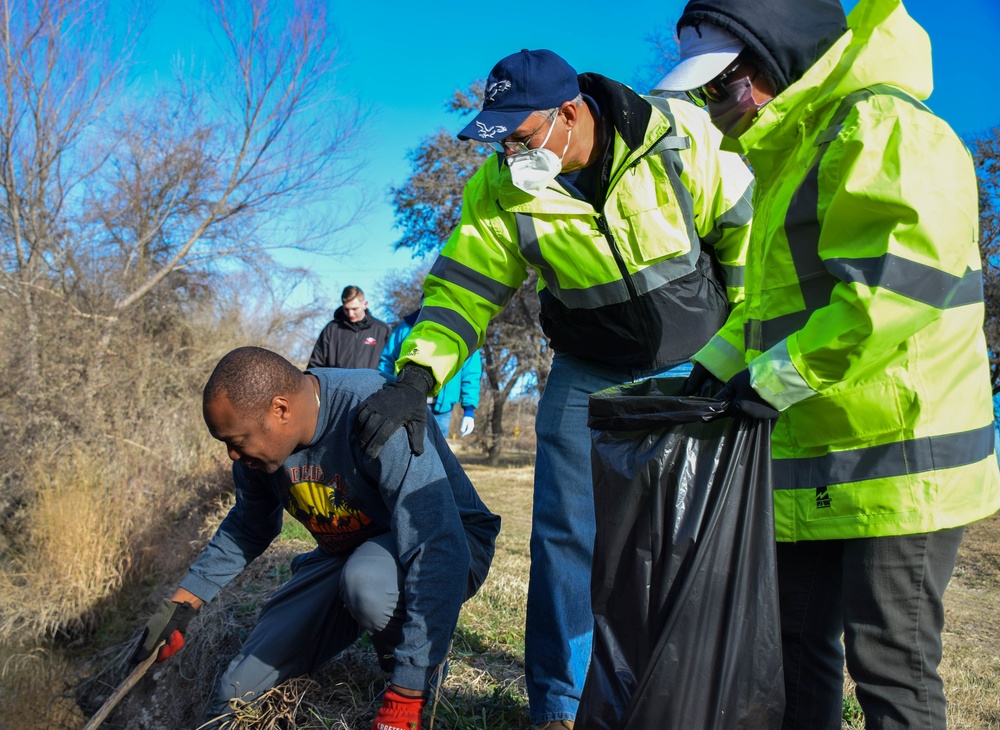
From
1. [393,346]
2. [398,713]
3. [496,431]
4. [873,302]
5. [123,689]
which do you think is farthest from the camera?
[496,431]

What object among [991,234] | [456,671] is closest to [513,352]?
[991,234]

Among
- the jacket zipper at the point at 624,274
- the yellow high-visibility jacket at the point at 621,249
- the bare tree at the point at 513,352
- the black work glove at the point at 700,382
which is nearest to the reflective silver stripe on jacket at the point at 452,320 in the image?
the yellow high-visibility jacket at the point at 621,249

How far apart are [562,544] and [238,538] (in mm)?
1309

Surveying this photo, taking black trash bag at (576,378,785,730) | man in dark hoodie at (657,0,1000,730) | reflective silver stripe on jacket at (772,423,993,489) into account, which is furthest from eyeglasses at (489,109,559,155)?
reflective silver stripe on jacket at (772,423,993,489)

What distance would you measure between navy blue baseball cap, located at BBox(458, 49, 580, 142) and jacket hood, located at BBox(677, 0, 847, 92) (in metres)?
0.74

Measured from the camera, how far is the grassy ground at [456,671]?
2.74 meters

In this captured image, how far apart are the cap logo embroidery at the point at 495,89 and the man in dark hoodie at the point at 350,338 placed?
4.95m

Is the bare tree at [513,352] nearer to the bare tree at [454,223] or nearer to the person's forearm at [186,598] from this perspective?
the bare tree at [454,223]

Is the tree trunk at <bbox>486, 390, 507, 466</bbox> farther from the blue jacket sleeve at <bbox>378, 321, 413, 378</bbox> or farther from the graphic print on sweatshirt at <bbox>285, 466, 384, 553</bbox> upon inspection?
the graphic print on sweatshirt at <bbox>285, 466, 384, 553</bbox>

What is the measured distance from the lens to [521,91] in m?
2.46

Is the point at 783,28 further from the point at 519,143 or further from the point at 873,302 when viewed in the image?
the point at 519,143

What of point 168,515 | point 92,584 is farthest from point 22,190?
point 92,584

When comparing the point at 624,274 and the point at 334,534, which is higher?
the point at 624,274

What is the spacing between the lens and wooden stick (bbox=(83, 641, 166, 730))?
107 inches
